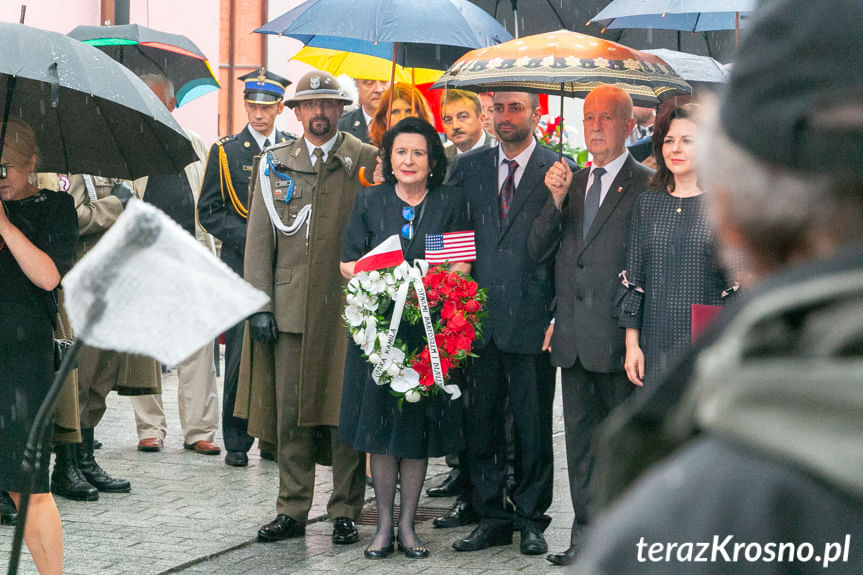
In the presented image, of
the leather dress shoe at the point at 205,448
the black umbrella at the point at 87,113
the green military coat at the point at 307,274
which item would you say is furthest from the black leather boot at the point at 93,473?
the black umbrella at the point at 87,113

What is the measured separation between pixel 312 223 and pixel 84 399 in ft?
6.74

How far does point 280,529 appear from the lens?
6547 millimetres

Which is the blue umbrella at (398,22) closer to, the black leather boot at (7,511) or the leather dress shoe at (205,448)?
the black leather boot at (7,511)

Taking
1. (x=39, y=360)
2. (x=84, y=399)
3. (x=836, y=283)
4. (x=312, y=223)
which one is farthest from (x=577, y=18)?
(x=836, y=283)

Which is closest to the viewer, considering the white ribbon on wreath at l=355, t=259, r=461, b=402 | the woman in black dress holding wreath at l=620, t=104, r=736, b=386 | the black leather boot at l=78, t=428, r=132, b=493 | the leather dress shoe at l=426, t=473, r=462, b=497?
the woman in black dress holding wreath at l=620, t=104, r=736, b=386

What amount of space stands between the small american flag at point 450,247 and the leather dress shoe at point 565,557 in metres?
1.53

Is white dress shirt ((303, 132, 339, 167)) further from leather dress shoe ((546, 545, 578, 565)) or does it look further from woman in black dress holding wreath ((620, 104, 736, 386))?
leather dress shoe ((546, 545, 578, 565))

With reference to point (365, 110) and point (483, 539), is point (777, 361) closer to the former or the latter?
point (483, 539)

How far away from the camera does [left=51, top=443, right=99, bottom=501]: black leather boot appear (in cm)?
736

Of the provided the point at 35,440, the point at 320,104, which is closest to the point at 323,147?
the point at 320,104

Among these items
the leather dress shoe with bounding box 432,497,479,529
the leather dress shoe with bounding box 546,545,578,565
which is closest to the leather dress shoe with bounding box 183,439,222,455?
the leather dress shoe with bounding box 432,497,479,529

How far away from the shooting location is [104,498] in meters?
7.44

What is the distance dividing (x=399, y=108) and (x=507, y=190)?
1.71 meters

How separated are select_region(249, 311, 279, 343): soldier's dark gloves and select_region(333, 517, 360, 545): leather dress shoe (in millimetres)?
1066
